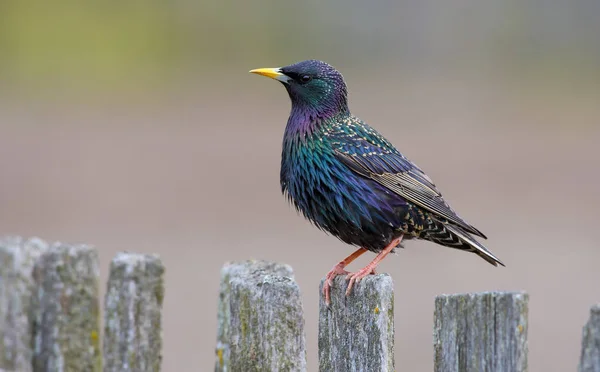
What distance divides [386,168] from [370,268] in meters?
0.80

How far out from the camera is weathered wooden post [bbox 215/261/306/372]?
390cm

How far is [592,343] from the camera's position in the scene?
302 centimetres

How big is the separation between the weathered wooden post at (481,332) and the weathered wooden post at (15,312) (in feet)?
4.71

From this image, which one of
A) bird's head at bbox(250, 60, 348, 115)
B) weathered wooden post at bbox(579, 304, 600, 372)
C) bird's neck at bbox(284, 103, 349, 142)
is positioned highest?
bird's head at bbox(250, 60, 348, 115)

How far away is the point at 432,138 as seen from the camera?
528 inches

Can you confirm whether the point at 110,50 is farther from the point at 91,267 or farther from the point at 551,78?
the point at 91,267

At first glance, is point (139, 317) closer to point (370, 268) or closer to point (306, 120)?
point (370, 268)

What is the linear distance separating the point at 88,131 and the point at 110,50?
2.53 metres

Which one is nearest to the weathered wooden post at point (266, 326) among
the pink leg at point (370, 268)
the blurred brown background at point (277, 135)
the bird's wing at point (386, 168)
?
the pink leg at point (370, 268)

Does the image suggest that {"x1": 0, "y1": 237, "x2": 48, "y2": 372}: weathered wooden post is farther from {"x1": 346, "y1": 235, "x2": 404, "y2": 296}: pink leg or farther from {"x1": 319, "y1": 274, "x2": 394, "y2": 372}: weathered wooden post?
{"x1": 346, "y1": 235, "x2": 404, "y2": 296}: pink leg

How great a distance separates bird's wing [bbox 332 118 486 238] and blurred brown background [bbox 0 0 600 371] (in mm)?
2731

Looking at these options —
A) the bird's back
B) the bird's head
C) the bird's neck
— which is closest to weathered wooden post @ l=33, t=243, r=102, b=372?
the bird's back

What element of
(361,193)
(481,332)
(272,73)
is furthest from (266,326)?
(272,73)

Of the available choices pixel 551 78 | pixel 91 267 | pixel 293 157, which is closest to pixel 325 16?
pixel 551 78
